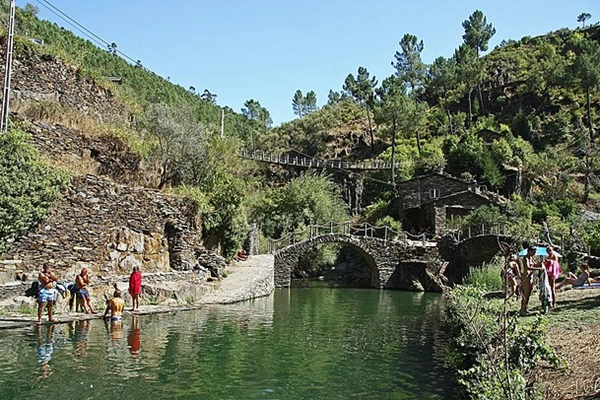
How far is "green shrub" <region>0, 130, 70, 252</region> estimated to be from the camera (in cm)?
1574

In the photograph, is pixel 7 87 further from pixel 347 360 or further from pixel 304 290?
pixel 304 290

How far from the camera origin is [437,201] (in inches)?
1731

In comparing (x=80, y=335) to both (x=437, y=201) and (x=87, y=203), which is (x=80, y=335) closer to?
(x=87, y=203)

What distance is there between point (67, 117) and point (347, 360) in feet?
46.5

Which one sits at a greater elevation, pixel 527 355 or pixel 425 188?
pixel 425 188

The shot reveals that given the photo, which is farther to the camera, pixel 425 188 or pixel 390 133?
pixel 390 133

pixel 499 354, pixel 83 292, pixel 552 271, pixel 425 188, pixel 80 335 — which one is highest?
pixel 425 188

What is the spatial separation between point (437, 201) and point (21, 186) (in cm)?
3303

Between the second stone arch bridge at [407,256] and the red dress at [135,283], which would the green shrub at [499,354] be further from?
the second stone arch bridge at [407,256]

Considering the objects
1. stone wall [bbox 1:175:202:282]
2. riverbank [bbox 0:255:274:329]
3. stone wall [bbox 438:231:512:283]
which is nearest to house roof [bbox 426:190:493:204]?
stone wall [bbox 438:231:512:283]

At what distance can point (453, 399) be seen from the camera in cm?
859

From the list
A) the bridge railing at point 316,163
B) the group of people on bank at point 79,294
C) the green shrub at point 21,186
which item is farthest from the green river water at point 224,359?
the bridge railing at point 316,163

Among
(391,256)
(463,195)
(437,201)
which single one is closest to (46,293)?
(391,256)

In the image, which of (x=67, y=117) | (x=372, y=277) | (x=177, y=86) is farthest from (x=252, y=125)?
(x=67, y=117)
